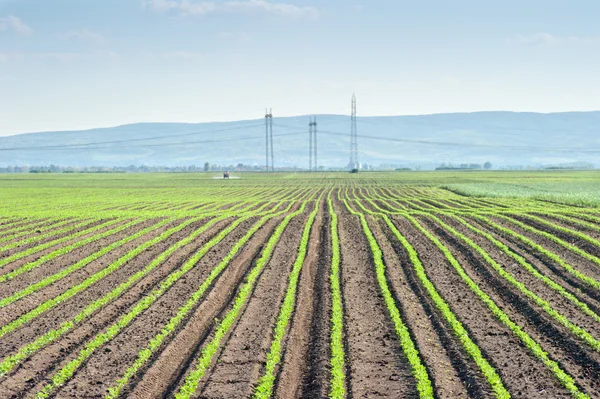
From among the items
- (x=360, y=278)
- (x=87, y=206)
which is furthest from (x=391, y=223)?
(x=87, y=206)

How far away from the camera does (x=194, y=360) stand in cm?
1159

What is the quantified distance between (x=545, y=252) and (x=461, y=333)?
1017 centimetres

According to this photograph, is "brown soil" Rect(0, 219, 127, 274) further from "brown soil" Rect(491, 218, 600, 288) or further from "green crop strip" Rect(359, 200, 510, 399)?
"brown soil" Rect(491, 218, 600, 288)

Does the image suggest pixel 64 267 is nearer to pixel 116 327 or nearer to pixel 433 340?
pixel 116 327

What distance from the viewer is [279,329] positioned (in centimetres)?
1329

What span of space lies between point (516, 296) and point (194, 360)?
8553mm

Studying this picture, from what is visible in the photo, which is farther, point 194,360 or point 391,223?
point 391,223

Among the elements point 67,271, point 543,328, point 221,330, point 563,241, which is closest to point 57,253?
point 67,271

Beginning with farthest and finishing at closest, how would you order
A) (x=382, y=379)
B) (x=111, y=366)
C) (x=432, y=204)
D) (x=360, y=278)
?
(x=432, y=204) → (x=360, y=278) → (x=111, y=366) → (x=382, y=379)

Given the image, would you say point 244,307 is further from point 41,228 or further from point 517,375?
point 41,228

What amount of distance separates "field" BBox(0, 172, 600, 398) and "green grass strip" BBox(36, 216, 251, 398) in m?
0.05

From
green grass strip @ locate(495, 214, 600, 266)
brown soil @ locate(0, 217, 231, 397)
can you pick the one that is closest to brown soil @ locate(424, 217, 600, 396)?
green grass strip @ locate(495, 214, 600, 266)

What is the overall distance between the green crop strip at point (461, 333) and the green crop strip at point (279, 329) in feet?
11.1

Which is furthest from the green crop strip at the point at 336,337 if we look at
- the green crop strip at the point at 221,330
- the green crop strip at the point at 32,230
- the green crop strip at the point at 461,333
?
the green crop strip at the point at 32,230
